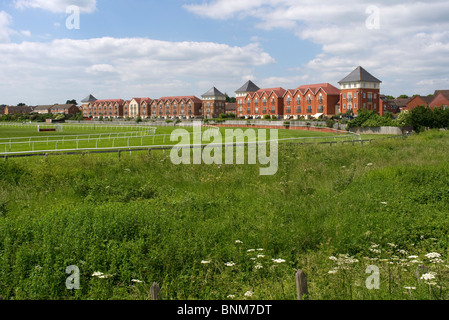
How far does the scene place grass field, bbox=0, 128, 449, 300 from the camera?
24.6 ft

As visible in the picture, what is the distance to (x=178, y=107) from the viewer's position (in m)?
139

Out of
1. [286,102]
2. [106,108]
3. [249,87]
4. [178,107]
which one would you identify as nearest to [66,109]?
[106,108]

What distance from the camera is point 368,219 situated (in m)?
11.7

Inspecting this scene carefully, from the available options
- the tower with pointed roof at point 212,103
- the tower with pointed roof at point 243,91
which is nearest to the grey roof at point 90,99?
the tower with pointed roof at point 212,103

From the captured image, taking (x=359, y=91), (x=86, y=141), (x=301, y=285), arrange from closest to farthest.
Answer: (x=301, y=285)
(x=86, y=141)
(x=359, y=91)

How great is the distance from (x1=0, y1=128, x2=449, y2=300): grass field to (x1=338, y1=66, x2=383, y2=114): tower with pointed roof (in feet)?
239

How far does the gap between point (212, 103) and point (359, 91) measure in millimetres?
57099

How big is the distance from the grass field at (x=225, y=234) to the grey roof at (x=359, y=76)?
75.0 metres

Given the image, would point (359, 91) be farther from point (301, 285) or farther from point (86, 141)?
point (301, 285)

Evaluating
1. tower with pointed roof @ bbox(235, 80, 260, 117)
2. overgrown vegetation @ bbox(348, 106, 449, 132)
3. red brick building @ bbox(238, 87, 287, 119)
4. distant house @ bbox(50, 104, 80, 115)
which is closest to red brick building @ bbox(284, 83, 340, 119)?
red brick building @ bbox(238, 87, 287, 119)

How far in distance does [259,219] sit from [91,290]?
5.66m

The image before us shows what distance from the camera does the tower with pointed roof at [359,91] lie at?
87.7 m

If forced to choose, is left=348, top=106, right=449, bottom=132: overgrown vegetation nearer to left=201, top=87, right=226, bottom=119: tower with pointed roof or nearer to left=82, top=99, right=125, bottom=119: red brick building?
left=201, top=87, right=226, bottom=119: tower with pointed roof
